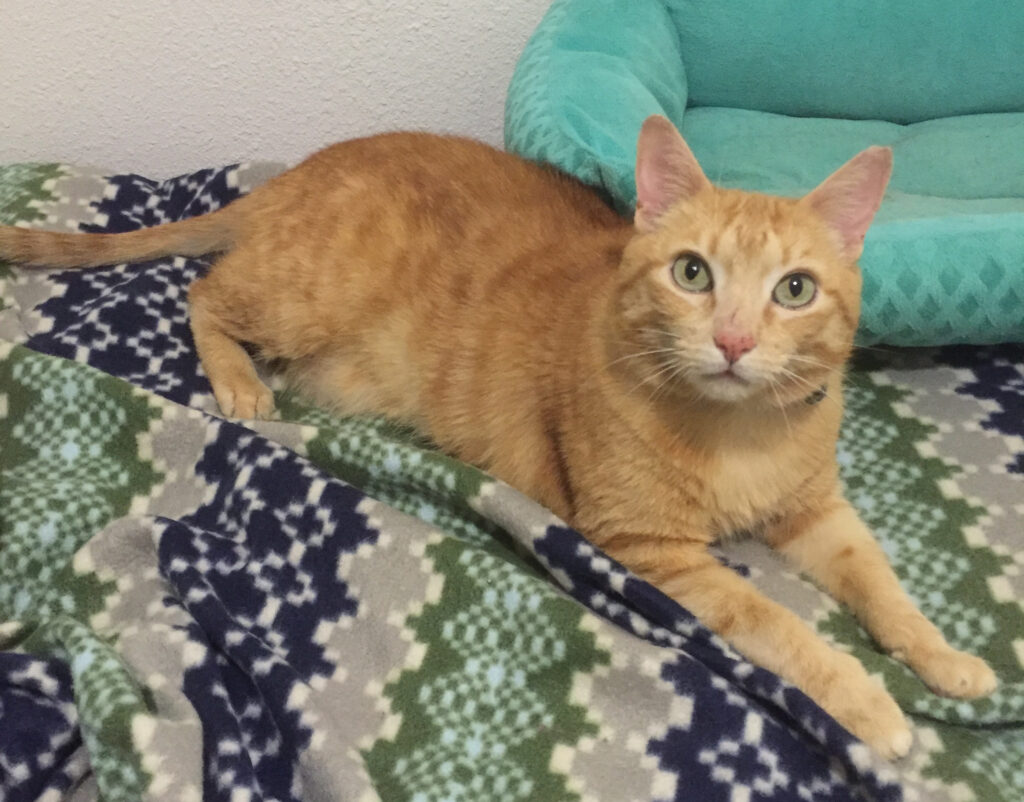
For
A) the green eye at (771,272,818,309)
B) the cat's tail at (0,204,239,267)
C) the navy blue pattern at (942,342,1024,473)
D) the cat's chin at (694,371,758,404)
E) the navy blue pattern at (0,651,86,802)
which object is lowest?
the navy blue pattern at (0,651,86,802)

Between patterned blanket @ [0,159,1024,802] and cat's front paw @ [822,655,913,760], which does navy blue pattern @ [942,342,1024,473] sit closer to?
patterned blanket @ [0,159,1024,802]

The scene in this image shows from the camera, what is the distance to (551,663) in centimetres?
101

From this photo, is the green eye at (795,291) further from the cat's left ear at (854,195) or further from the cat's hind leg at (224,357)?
the cat's hind leg at (224,357)

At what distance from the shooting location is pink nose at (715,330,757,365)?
0.91 m

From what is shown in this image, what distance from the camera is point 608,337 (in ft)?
3.66

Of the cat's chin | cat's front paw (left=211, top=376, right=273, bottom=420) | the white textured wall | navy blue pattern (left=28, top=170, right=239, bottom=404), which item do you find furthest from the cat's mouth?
the white textured wall

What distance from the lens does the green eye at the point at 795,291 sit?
3.20 ft

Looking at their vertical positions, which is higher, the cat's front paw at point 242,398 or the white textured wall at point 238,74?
the white textured wall at point 238,74

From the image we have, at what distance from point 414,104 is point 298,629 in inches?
49.1

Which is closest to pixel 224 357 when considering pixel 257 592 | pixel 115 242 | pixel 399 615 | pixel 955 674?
pixel 115 242

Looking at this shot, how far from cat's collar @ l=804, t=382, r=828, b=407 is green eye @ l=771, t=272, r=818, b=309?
120 mm

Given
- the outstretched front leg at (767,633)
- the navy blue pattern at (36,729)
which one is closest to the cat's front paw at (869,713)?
the outstretched front leg at (767,633)

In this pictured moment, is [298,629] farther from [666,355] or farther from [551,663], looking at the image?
[666,355]

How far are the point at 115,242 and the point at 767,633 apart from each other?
1.37 m
